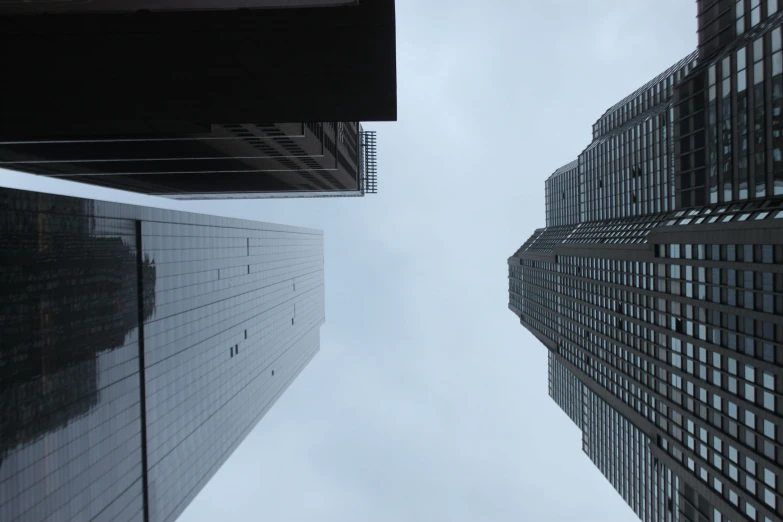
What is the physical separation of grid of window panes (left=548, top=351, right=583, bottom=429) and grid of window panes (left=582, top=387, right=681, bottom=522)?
17.4 feet

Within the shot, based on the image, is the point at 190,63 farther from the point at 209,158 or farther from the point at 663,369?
the point at 663,369

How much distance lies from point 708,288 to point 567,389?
92.8m

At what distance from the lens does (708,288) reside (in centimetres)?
4050

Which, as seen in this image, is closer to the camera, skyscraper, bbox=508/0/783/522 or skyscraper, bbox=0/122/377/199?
skyscraper, bbox=508/0/783/522

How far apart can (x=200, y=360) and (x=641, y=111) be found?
85.0 metres

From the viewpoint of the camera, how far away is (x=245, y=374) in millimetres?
72812

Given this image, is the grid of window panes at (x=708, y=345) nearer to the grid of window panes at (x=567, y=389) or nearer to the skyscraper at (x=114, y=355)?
the skyscraper at (x=114, y=355)

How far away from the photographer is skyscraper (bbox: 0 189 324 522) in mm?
29797

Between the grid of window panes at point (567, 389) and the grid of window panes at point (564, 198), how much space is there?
34766 mm

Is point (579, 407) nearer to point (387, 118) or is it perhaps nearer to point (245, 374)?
point (245, 374)

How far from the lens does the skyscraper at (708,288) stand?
1310 inches

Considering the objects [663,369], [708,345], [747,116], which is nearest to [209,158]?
[747,116]

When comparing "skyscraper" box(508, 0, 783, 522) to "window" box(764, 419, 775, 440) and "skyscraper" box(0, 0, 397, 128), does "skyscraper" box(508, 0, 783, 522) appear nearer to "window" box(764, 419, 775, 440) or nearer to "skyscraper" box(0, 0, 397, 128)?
"window" box(764, 419, 775, 440)

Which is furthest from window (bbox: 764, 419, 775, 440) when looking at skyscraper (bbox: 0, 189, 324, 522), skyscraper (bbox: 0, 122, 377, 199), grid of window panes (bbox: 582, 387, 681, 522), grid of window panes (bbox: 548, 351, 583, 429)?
grid of window panes (bbox: 548, 351, 583, 429)
